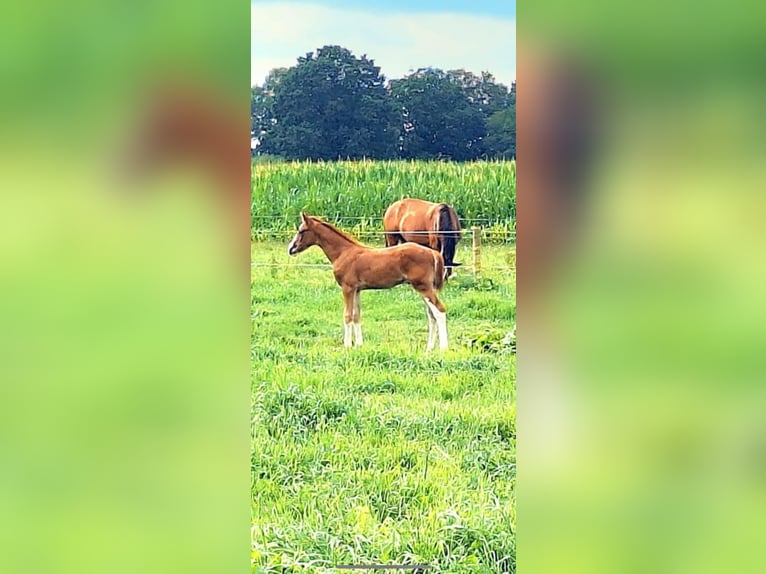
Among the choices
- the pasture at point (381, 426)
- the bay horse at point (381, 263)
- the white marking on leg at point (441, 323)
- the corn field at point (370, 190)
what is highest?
the corn field at point (370, 190)

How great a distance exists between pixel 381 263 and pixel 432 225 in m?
0.15

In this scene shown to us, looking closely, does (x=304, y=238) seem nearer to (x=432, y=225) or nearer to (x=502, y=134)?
(x=432, y=225)

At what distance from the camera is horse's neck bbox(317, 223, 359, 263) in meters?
1.88

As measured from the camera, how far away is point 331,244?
6.18 ft

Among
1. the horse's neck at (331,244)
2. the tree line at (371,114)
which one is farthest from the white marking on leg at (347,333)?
the tree line at (371,114)

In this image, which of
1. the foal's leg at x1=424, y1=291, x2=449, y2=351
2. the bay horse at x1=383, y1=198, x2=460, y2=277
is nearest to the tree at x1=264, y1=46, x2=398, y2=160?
the bay horse at x1=383, y1=198, x2=460, y2=277

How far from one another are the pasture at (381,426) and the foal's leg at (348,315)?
1cm

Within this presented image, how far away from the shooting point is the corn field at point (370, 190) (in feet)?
6.05
